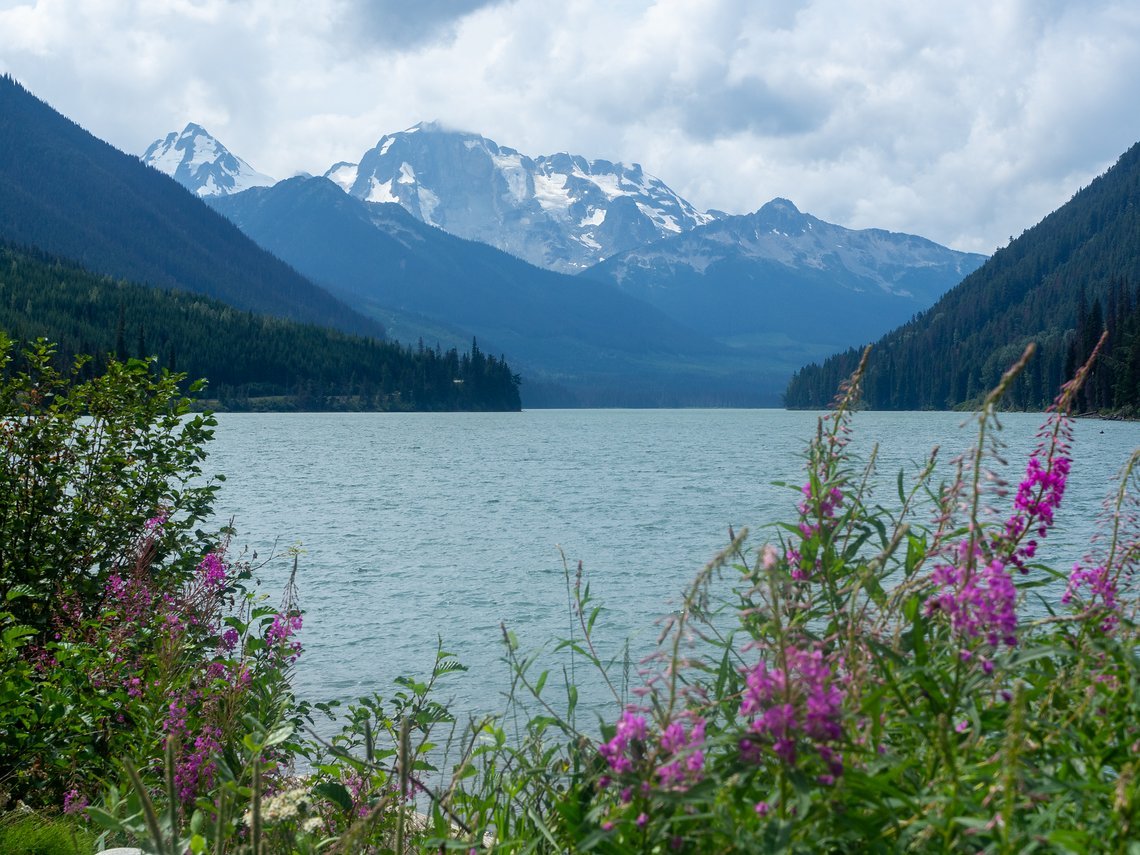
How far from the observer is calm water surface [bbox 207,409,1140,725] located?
63.9 feet

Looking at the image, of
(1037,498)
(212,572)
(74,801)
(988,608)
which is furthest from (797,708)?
(212,572)

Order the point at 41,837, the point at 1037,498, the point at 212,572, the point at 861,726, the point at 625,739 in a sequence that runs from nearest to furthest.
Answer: the point at 625,739
the point at 861,726
the point at 1037,498
the point at 41,837
the point at 212,572

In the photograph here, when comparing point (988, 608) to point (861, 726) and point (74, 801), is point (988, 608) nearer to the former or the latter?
point (861, 726)

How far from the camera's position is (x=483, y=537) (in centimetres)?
3631

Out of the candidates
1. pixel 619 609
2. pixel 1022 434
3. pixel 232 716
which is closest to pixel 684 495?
pixel 619 609

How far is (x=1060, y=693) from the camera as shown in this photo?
12.8 feet

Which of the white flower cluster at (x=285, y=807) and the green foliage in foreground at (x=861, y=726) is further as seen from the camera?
the white flower cluster at (x=285, y=807)

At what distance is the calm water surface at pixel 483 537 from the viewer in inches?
766

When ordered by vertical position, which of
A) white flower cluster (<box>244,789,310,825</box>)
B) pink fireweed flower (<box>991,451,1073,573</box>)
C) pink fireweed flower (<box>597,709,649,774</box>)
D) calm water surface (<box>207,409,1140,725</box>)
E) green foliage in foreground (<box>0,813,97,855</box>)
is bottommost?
calm water surface (<box>207,409,1140,725</box>)

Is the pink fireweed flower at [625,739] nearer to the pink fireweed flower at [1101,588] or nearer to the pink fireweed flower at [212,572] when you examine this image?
the pink fireweed flower at [1101,588]

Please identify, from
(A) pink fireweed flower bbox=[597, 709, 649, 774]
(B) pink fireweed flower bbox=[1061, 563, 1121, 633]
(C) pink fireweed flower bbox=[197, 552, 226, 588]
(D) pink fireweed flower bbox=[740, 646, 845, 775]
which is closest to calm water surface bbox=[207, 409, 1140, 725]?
(B) pink fireweed flower bbox=[1061, 563, 1121, 633]

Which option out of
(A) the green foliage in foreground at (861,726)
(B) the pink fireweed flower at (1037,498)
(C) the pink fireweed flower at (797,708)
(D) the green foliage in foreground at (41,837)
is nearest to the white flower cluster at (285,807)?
(A) the green foliage in foreground at (861,726)

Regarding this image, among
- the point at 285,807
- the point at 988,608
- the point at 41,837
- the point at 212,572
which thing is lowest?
the point at 41,837

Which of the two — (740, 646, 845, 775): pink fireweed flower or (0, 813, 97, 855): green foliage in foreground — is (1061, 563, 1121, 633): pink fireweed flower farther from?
(0, 813, 97, 855): green foliage in foreground
